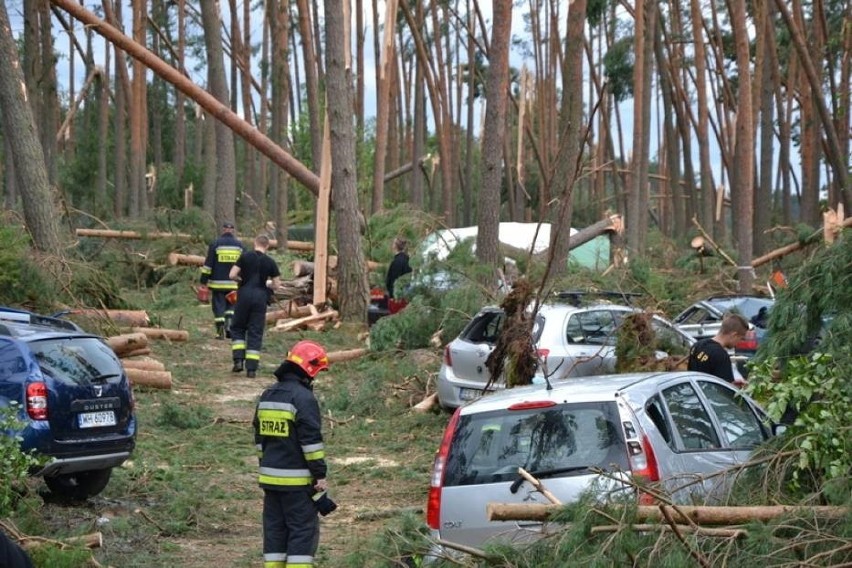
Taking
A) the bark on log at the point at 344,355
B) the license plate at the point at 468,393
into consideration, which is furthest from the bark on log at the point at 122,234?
the license plate at the point at 468,393

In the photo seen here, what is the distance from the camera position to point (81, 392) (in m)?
10.1

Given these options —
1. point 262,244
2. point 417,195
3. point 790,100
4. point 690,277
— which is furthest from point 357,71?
point 262,244

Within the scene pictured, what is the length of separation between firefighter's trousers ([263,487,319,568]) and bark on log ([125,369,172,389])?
27.4 ft

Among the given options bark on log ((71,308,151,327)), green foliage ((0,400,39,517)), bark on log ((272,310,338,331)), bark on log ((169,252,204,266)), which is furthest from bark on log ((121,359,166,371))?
bark on log ((169,252,204,266))

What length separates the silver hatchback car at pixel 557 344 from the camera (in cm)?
1356

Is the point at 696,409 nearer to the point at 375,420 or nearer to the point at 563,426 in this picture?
the point at 563,426

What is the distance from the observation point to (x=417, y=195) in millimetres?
41594

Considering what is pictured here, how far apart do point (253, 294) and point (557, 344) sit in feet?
17.6

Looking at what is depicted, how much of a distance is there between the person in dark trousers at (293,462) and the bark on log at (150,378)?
27.5ft

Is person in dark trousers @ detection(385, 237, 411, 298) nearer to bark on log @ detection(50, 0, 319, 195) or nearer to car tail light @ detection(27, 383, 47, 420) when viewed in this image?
bark on log @ detection(50, 0, 319, 195)

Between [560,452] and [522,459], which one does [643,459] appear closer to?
[560,452]

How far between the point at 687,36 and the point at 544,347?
39.2 meters

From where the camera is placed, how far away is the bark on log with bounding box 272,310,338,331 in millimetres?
23031

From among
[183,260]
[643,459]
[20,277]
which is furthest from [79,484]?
[183,260]
